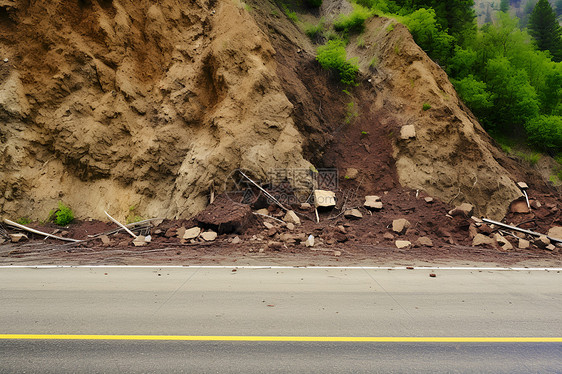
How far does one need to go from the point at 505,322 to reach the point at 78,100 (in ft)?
53.6

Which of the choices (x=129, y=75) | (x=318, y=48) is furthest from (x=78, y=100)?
(x=318, y=48)

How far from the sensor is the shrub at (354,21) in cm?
1850

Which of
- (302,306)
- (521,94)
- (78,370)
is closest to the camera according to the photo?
(78,370)

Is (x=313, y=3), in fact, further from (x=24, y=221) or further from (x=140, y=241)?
(x=24, y=221)

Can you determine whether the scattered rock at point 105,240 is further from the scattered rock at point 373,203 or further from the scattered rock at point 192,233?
the scattered rock at point 373,203

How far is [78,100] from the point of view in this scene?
13688 mm

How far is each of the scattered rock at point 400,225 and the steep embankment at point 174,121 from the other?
2.78 metres

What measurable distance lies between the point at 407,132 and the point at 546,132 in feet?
26.6

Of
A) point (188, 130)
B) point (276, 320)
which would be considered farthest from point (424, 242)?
point (188, 130)

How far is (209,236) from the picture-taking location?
10695mm

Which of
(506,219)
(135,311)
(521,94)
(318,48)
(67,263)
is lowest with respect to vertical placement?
(506,219)

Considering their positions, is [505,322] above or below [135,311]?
below

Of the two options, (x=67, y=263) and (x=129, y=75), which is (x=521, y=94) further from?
(x=67, y=263)

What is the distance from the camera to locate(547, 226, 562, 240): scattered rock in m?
11.1
